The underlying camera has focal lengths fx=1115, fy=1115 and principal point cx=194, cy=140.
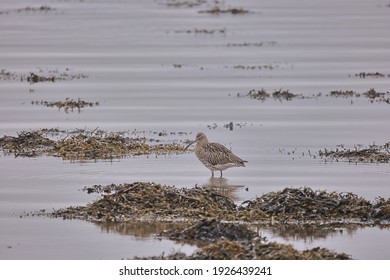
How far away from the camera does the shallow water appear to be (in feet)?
41.2

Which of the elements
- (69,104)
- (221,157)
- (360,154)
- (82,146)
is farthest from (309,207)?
(69,104)

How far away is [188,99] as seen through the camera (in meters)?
21.8

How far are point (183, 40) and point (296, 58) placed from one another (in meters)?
5.18

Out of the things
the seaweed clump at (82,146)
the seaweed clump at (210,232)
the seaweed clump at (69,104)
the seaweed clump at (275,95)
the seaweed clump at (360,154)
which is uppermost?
the seaweed clump at (275,95)

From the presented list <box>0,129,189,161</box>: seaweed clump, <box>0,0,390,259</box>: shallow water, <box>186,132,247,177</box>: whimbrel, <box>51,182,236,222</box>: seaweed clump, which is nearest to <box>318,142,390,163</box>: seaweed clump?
<box>0,0,390,259</box>: shallow water

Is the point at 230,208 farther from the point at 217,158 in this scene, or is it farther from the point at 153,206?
the point at 217,158

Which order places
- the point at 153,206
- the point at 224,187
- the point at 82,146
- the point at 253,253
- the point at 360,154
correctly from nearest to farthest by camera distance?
the point at 253,253, the point at 153,206, the point at 224,187, the point at 360,154, the point at 82,146

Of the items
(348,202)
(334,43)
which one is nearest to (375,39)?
(334,43)

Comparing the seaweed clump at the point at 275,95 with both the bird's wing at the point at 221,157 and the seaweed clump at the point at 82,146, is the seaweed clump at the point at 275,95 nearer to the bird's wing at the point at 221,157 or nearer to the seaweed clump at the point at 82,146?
the seaweed clump at the point at 82,146

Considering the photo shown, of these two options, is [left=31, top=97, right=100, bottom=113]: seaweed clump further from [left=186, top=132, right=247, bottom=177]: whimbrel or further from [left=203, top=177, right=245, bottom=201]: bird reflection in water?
[left=203, top=177, right=245, bottom=201]: bird reflection in water

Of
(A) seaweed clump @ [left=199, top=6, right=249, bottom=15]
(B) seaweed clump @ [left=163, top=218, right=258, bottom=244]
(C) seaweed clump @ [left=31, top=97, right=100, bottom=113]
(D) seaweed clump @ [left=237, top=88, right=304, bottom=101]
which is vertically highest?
(A) seaweed clump @ [left=199, top=6, right=249, bottom=15]

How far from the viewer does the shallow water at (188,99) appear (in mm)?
12549

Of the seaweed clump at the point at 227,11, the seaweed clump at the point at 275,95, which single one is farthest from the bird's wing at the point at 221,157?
the seaweed clump at the point at 227,11

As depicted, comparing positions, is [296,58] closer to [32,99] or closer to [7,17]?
[32,99]
